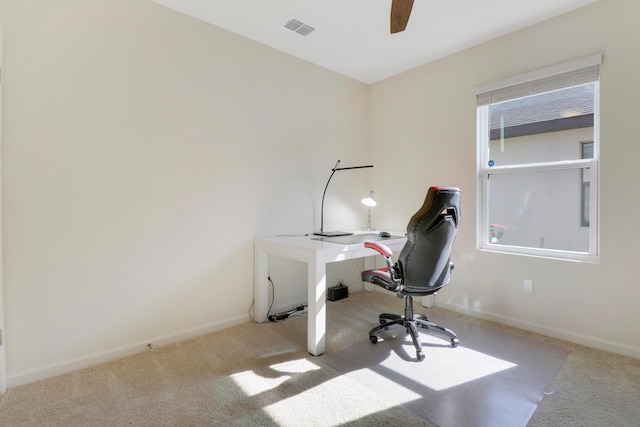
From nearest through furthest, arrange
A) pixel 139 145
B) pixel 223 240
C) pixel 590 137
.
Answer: pixel 139 145
pixel 590 137
pixel 223 240

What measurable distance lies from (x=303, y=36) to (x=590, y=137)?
2.46m

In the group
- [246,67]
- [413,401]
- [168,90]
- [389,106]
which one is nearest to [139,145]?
[168,90]

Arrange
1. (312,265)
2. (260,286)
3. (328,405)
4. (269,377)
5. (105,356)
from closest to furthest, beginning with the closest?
(328,405) < (269,377) < (105,356) < (312,265) < (260,286)

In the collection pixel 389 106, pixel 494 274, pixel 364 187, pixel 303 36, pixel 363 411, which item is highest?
pixel 303 36

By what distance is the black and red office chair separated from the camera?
2.07 metres

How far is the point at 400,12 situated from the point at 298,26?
1.02 metres

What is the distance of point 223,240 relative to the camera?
2.60 m

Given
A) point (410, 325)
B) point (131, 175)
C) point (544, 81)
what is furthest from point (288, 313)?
point (544, 81)

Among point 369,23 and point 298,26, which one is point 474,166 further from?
point 298,26

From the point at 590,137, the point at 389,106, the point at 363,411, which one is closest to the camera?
the point at 363,411

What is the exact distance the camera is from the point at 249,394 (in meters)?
1.70

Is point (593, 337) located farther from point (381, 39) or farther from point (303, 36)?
point (303, 36)

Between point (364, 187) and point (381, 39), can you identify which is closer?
point (381, 39)

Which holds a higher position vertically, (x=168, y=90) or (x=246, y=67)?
(x=246, y=67)
